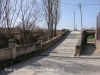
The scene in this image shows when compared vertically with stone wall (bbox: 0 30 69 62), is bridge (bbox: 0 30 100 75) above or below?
below

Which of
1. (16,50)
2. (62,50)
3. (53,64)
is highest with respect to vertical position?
(16,50)

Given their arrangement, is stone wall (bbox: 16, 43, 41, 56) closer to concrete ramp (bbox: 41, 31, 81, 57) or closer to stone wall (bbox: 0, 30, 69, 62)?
stone wall (bbox: 0, 30, 69, 62)

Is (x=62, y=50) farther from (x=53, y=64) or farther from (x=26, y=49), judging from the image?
(x=53, y=64)

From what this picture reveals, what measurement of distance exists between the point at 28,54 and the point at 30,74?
5.95 meters

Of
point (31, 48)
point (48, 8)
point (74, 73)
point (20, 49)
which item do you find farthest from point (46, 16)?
point (74, 73)

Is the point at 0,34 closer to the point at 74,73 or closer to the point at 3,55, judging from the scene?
the point at 3,55

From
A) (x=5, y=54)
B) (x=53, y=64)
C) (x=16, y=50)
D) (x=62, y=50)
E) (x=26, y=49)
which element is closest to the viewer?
(x=5, y=54)

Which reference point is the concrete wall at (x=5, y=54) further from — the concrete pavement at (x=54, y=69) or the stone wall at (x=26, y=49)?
the stone wall at (x=26, y=49)

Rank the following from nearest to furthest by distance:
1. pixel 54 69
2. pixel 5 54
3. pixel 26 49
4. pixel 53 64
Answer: pixel 54 69
pixel 5 54
pixel 53 64
pixel 26 49

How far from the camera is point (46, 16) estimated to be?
1158 inches

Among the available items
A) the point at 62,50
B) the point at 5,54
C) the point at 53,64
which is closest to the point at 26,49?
the point at 5,54

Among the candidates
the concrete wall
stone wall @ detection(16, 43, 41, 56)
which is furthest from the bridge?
the concrete wall

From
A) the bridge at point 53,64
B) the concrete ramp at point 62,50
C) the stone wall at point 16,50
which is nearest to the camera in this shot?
the bridge at point 53,64

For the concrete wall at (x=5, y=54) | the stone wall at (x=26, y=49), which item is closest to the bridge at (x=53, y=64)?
the stone wall at (x=26, y=49)
